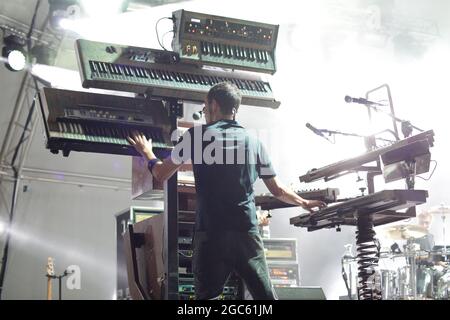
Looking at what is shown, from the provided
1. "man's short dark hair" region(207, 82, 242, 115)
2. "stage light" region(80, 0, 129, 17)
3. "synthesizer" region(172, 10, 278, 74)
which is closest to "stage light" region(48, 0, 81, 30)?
"stage light" region(80, 0, 129, 17)

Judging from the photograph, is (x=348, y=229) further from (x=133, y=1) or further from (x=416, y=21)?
(x=133, y=1)

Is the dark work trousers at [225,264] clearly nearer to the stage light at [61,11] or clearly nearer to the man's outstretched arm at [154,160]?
the man's outstretched arm at [154,160]

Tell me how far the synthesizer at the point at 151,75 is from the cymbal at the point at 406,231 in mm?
4737

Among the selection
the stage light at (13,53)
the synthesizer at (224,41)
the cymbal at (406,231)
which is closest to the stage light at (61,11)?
the stage light at (13,53)

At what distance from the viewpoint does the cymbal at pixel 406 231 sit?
7.93m

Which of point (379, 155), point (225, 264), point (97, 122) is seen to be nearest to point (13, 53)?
point (97, 122)

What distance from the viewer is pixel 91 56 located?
11.0 ft

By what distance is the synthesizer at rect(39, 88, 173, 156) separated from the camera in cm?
325

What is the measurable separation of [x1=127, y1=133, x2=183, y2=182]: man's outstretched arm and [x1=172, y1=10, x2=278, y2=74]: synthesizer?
56cm

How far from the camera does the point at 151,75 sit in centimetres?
351

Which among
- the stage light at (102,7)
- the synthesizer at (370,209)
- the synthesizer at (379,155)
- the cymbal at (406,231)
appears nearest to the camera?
the synthesizer at (370,209)

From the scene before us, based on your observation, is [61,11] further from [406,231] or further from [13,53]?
[406,231]

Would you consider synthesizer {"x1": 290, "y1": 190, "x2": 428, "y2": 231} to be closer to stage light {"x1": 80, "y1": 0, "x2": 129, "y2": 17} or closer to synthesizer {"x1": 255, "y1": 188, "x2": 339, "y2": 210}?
synthesizer {"x1": 255, "y1": 188, "x2": 339, "y2": 210}
